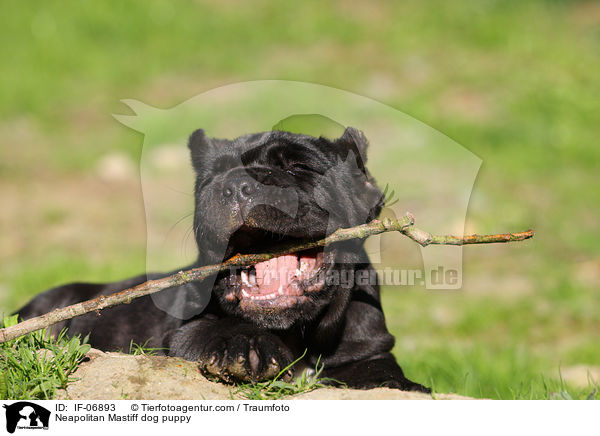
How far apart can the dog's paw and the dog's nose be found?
66 cm

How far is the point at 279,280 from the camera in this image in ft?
11.8

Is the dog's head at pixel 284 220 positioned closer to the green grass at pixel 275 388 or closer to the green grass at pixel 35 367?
the green grass at pixel 275 388

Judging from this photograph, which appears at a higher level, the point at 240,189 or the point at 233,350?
the point at 240,189

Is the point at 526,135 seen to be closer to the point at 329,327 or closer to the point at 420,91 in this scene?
the point at 420,91

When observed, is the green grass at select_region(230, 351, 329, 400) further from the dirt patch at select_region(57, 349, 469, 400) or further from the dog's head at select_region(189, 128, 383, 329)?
the dog's head at select_region(189, 128, 383, 329)

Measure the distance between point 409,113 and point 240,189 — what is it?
5135 millimetres

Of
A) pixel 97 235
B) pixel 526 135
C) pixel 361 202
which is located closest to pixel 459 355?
pixel 361 202

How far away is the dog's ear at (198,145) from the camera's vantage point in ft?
14.1

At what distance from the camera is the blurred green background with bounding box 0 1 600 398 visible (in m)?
6.65

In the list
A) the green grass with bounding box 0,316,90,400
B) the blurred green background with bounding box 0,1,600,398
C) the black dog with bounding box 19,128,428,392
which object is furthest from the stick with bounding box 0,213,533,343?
the blurred green background with bounding box 0,1,600,398

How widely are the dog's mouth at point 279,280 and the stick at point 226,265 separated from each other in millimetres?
236
